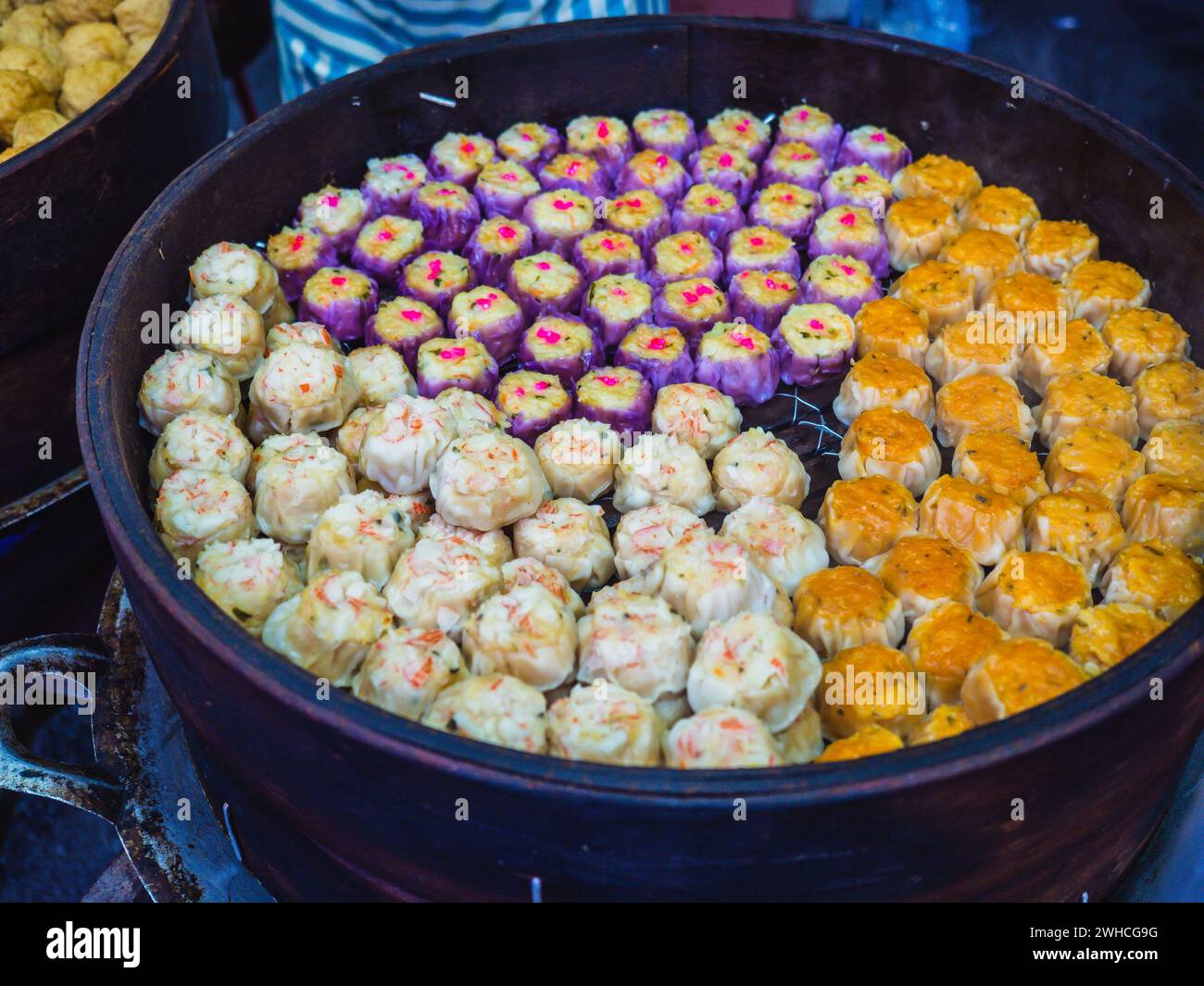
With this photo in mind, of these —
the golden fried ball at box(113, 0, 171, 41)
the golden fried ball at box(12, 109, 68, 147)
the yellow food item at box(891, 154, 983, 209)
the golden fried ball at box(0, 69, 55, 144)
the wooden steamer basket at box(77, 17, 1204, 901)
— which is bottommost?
the wooden steamer basket at box(77, 17, 1204, 901)

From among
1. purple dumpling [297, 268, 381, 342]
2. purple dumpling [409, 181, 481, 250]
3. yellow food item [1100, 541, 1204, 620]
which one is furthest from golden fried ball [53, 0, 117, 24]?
yellow food item [1100, 541, 1204, 620]

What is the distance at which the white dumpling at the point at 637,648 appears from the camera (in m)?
1.92

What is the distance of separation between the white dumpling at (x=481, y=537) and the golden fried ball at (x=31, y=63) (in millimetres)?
2091

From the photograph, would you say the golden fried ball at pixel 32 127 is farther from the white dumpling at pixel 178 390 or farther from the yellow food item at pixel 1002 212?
the yellow food item at pixel 1002 212

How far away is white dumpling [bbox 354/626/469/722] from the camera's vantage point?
6.14 feet

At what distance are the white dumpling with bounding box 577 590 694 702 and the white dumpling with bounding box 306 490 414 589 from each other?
16.1 inches

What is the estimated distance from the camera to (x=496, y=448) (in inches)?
86.9

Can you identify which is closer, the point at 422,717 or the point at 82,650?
the point at 422,717

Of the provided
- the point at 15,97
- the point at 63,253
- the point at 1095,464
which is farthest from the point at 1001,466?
the point at 15,97

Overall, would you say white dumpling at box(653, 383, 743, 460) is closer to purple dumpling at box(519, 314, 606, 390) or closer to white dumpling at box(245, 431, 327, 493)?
purple dumpling at box(519, 314, 606, 390)

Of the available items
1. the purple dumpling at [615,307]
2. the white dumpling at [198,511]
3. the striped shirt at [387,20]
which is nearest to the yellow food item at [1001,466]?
the purple dumpling at [615,307]

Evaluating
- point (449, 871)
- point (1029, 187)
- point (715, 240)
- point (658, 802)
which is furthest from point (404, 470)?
point (1029, 187)
